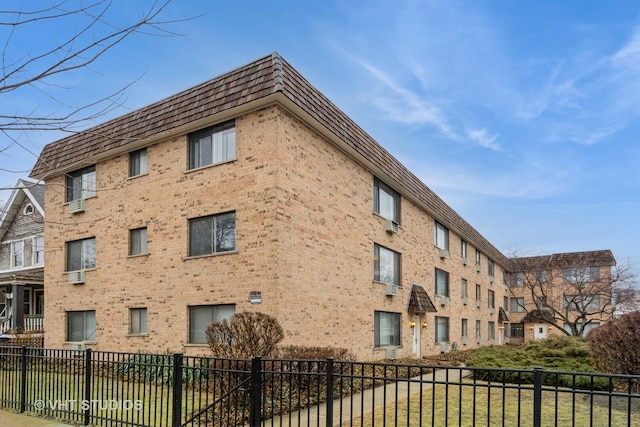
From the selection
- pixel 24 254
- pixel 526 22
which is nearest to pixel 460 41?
pixel 526 22

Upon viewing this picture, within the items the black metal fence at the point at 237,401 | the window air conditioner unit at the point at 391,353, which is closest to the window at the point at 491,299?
the window air conditioner unit at the point at 391,353

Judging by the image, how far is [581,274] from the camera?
39.8 metres

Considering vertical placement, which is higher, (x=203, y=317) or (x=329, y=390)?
(x=329, y=390)

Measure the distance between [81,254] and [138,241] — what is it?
3.20 m

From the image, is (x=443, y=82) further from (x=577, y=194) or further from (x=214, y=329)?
(x=577, y=194)

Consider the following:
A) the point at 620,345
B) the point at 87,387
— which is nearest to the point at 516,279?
the point at 620,345

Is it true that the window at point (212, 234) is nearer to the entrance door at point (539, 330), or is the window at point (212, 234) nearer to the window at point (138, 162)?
the window at point (138, 162)

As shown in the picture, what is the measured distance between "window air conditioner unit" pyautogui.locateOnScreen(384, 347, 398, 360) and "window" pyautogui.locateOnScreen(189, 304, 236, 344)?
7.17m

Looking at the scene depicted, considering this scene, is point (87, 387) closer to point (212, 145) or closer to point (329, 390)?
→ point (329, 390)

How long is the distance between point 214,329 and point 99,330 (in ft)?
27.0

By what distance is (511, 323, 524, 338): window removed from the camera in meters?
47.1

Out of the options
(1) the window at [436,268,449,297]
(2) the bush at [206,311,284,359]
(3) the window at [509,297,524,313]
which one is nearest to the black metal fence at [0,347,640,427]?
(2) the bush at [206,311,284,359]

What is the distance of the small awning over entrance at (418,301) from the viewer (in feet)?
67.4

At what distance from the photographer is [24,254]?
28.0 metres
